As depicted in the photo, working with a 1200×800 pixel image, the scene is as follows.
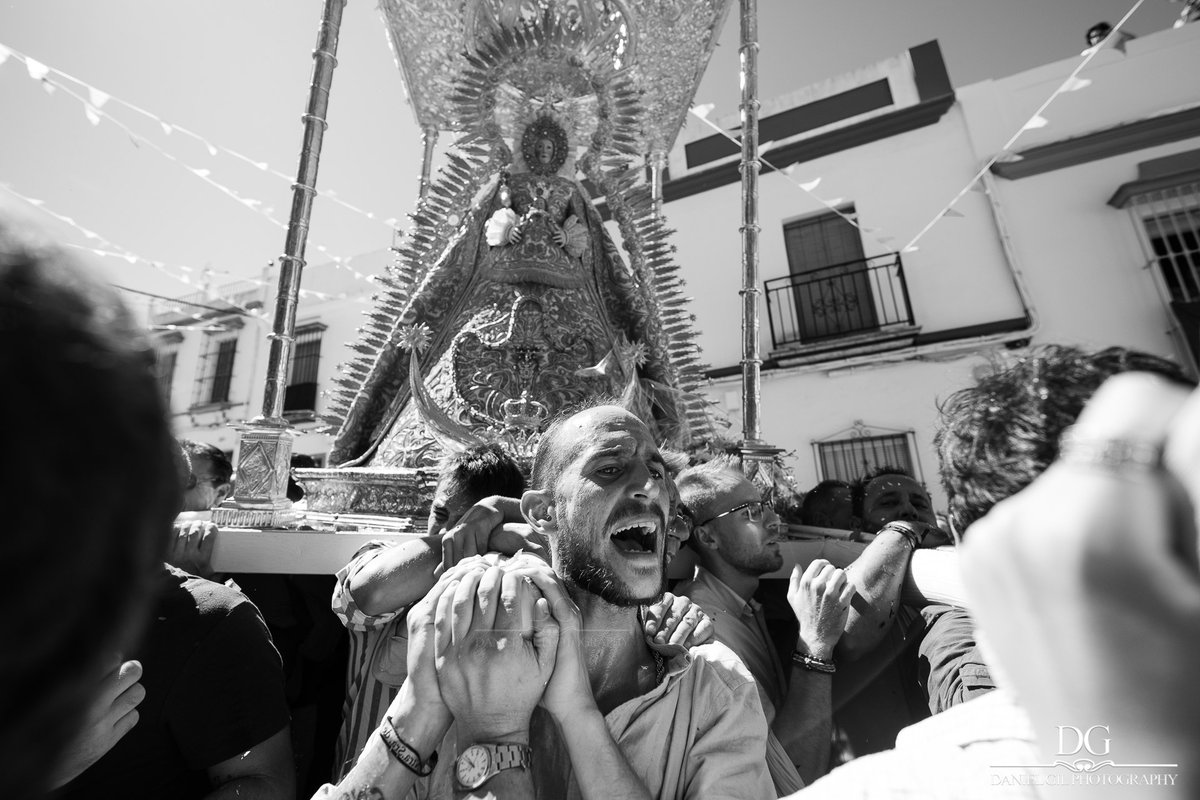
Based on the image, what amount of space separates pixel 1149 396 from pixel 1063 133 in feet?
29.4

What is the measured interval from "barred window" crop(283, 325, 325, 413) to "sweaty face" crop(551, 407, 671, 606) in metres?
11.0

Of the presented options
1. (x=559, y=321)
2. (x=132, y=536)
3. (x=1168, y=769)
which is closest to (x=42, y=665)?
(x=132, y=536)

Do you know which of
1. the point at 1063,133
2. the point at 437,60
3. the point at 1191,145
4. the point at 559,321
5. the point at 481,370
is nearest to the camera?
the point at 481,370

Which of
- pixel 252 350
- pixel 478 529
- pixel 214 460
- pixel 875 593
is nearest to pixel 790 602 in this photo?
pixel 875 593

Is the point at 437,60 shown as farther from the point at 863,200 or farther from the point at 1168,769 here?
the point at 863,200

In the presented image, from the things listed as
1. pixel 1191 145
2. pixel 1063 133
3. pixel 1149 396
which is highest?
pixel 1063 133

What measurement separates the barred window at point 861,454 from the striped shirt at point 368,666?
6.63m

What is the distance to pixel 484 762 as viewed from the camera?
0.94 m

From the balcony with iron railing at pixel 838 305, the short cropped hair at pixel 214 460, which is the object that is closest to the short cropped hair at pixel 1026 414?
the short cropped hair at pixel 214 460

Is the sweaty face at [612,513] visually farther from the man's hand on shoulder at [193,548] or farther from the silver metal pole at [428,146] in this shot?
the silver metal pole at [428,146]

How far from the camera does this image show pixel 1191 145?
6.55 meters

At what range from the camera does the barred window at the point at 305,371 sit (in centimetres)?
1105

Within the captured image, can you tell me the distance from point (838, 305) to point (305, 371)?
31.6ft

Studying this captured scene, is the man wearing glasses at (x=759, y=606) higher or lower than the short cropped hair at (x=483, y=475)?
lower
